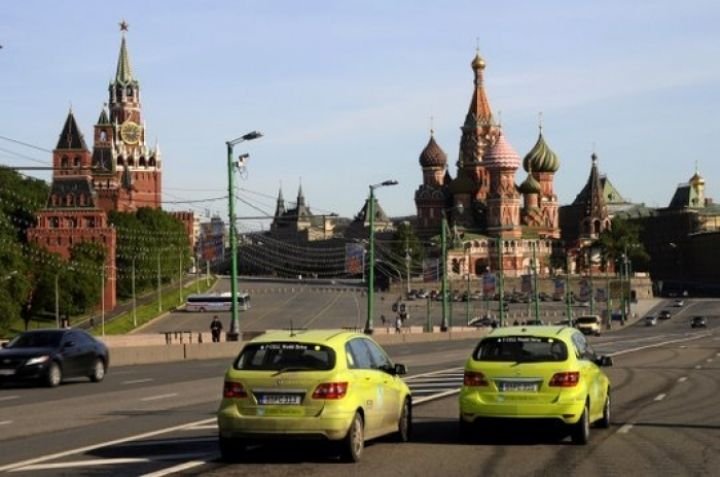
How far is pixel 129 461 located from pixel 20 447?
7.68 feet

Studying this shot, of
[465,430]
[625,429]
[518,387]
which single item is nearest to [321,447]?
[465,430]

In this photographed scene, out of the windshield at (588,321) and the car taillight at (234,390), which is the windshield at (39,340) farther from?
the windshield at (588,321)

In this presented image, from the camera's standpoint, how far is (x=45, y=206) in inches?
6722

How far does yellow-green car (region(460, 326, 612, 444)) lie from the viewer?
18359 millimetres

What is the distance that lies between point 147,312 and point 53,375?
11396 cm

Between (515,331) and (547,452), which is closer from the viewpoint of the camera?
(547,452)

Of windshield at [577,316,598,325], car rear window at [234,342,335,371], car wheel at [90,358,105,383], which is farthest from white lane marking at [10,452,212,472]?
windshield at [577,316,598,325]

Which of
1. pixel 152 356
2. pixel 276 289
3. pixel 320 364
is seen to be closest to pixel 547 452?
pixel 320 364

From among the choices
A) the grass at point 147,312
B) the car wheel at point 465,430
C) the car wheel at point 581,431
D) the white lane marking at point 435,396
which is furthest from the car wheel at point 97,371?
the grass at point 147,312

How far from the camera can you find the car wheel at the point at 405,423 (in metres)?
18.5

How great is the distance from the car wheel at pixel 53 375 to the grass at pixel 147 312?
294 ft

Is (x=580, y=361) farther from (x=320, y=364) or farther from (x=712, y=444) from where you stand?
(x=320, y=364)

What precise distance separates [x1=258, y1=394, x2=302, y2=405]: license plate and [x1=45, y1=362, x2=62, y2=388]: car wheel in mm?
16757

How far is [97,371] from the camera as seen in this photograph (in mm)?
34250
